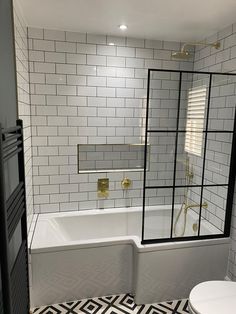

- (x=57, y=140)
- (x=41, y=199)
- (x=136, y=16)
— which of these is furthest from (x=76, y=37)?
(x=41, y=199)

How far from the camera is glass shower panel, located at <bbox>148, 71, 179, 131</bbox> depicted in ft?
6.99

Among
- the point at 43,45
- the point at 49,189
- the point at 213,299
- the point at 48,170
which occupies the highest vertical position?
the point at 43,45

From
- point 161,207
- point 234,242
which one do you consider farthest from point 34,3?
point 234,242

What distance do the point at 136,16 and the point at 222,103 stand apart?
1.10m

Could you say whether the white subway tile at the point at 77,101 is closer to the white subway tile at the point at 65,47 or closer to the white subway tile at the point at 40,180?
the white subway tile at the point at 65,47

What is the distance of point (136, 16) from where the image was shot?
7.07 feet

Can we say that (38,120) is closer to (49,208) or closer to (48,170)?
(48,170)

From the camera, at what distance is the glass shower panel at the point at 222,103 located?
2164mm

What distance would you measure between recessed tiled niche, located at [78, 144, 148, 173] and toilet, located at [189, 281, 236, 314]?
1571mm

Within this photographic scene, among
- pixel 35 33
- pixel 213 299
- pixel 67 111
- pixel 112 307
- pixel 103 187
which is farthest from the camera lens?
pixel 103 187

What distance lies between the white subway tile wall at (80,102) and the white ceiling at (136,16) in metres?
0.17

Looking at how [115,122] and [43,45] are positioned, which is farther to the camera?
[115,122]

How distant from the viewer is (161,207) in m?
2.29

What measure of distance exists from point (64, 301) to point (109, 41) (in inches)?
105
